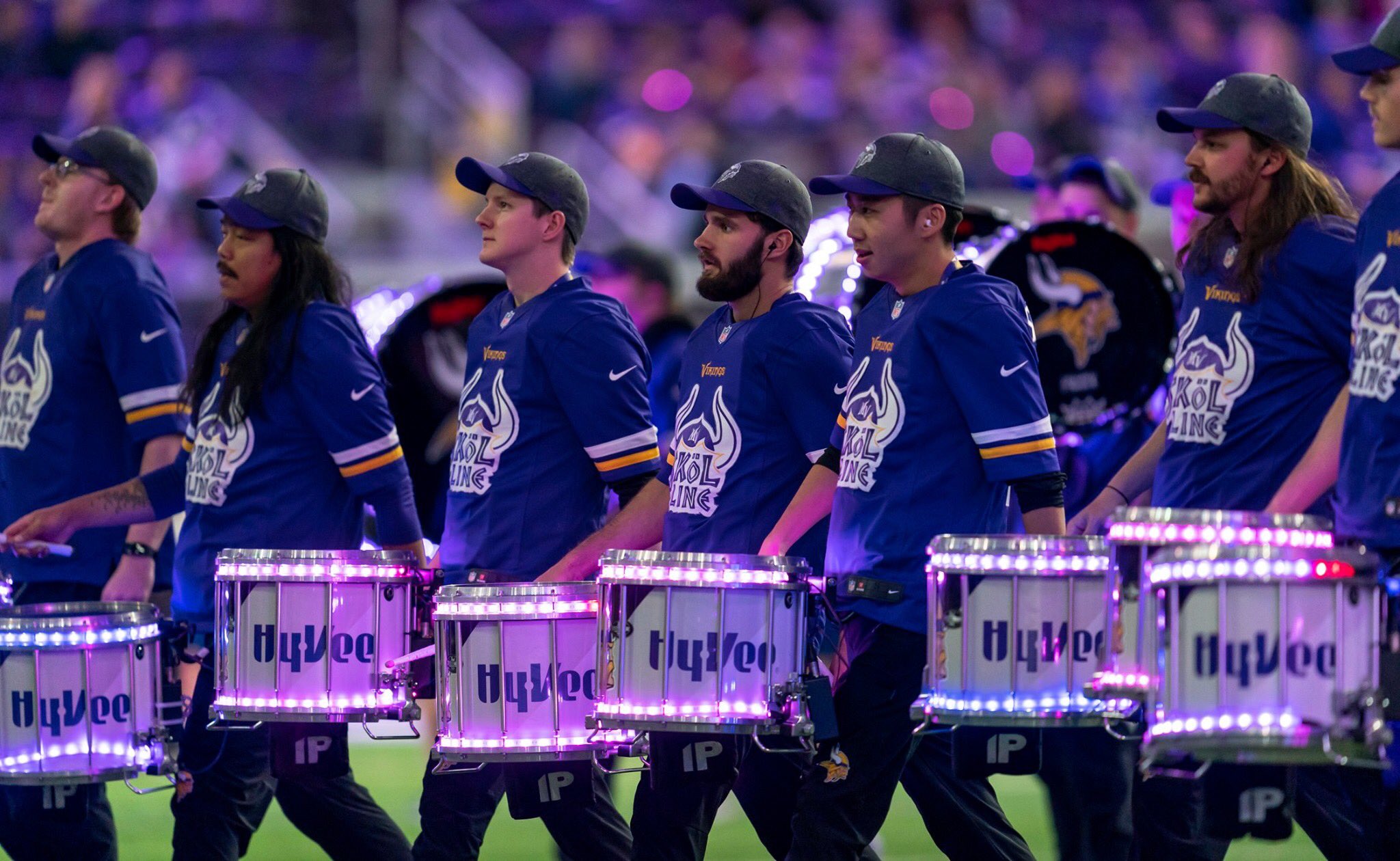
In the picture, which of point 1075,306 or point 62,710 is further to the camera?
point 1075,306

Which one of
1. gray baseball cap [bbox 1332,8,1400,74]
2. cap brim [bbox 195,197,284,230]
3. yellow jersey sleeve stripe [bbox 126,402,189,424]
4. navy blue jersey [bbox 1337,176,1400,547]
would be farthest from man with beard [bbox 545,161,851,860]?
yellow jersey sleeve stripe [bbox 126,402,189,424]

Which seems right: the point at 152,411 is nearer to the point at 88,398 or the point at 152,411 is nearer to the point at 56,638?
the point at 88,398

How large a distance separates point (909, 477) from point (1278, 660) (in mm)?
1310

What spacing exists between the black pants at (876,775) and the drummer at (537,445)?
0.78 meters

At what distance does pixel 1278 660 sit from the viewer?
165 inches

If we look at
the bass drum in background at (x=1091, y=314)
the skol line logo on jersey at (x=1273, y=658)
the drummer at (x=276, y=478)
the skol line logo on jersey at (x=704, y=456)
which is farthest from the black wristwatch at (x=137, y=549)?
the skol line logo on jersey at (x=1273, y=658)

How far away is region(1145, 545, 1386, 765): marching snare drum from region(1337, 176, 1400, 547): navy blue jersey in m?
0.27

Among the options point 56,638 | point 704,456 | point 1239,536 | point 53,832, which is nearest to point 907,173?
point 704,456

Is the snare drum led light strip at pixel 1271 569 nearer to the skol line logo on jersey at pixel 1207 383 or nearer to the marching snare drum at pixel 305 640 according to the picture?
the skol line logo on jersey at pixel 1207 383

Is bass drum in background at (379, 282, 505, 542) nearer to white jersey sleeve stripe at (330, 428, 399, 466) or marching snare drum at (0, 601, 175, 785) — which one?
white jersey sleeve stripe at (330, 428, 399, 466)

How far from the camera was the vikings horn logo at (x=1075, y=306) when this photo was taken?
278 inches

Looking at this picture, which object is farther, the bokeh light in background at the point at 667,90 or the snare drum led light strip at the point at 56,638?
the bokeh light in background at the point at 667,90

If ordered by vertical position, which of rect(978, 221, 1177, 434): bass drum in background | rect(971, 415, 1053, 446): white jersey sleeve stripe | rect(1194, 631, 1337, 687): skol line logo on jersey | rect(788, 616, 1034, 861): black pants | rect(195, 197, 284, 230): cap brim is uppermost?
rect(195, 197, 284, 230): cap brim

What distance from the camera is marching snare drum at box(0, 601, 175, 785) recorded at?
5531 mm
